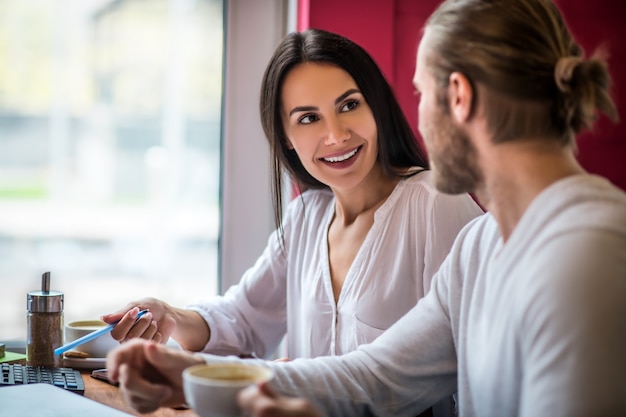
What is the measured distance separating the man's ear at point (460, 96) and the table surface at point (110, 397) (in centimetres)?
62

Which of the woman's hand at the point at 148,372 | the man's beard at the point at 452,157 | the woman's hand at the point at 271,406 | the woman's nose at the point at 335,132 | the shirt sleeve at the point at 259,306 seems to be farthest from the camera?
the shirt sleeve at the point at 259,306

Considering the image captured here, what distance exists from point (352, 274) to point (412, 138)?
352 mm

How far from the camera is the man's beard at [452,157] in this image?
1.21 m

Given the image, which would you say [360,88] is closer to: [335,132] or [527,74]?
[335,132]

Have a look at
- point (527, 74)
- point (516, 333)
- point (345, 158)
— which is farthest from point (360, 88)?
point (516, 333)

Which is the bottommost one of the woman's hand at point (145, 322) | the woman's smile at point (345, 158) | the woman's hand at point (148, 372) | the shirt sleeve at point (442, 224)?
the woman's hand at point (145, 322)

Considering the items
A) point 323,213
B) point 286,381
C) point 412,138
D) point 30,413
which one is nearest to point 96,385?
point 30,413

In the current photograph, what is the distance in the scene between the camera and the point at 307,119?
1918 millimetres

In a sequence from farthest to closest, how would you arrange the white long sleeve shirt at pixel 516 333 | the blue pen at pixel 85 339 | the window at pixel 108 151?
the window at pixel 108 151 < the blue pen at pixel 85 339 < the white long sleeve shirt at pixel 516 333

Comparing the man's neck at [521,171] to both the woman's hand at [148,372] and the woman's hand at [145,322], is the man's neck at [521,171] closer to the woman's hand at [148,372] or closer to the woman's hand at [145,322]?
the woman's hand at [148,372]

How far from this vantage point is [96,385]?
1.59 metres

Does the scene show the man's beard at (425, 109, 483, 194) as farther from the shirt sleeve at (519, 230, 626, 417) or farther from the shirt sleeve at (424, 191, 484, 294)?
the shirt sleeve at (424, 191, 484, 294)

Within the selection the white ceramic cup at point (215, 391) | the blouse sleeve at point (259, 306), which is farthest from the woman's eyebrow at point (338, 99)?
the white ceramic cup at point (215, 391)

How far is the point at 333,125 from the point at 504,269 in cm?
76
